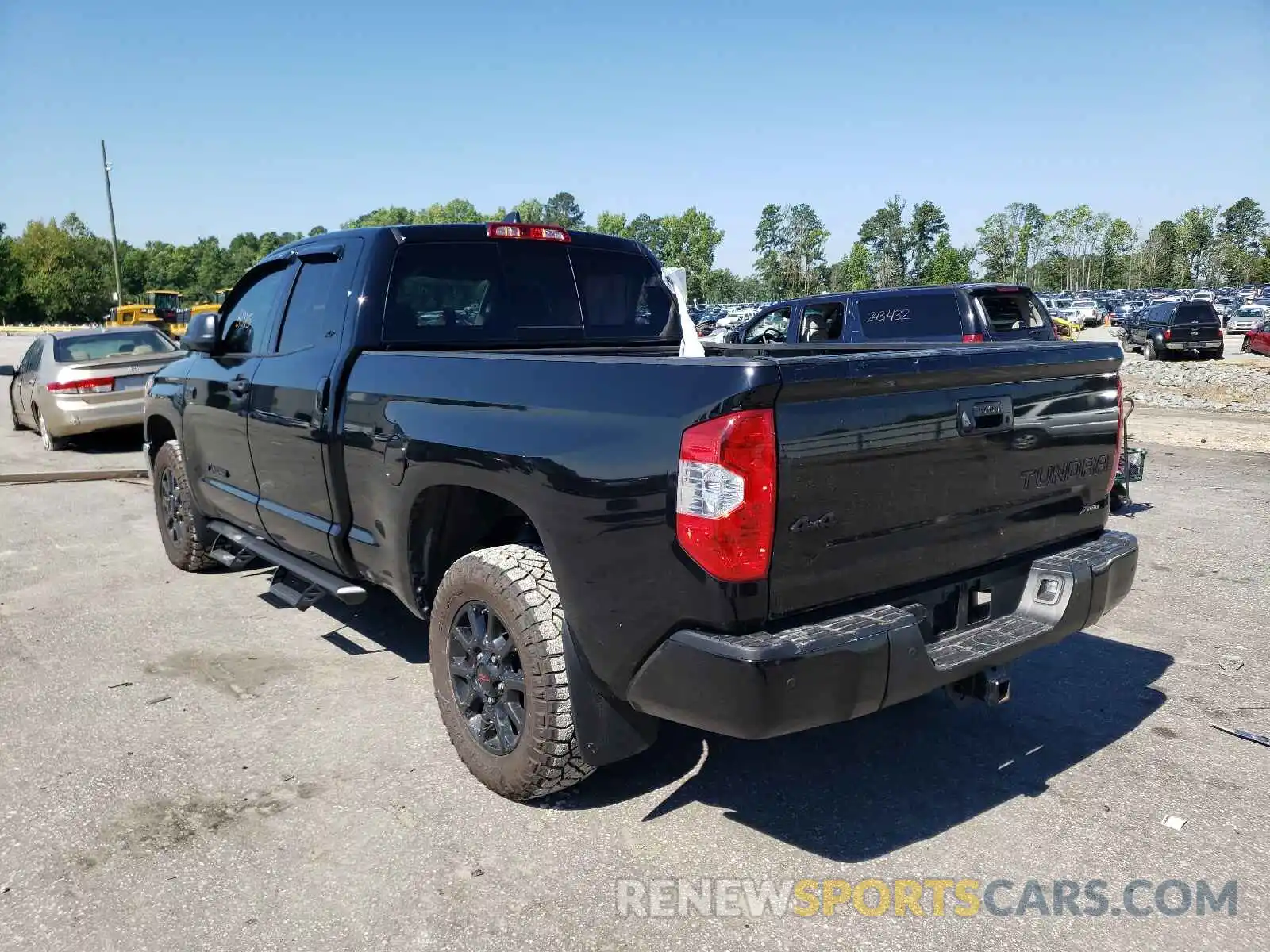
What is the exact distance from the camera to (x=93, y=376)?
11.5 meters

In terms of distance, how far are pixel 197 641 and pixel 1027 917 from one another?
4.26 metres

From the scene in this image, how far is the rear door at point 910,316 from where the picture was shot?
1163 cm

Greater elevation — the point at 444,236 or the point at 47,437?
the point at 444,236

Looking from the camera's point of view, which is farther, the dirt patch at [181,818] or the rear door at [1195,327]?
the rear door at [1195,327]

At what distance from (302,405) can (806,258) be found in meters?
109

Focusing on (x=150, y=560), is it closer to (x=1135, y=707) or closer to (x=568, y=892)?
(x=568, y=892)

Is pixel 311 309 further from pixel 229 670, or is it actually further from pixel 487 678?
pixel 487 678

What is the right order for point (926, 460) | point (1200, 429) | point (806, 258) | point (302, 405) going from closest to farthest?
point (926, 460) < point (302, 405) < point (1200, 429) < point (806, 258)

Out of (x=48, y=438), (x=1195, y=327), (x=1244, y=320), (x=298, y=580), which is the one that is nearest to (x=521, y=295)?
(x=298, y=580)

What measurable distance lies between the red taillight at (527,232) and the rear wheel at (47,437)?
33.0 ft

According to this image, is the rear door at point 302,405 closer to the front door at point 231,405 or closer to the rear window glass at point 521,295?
the front door at point 231,405

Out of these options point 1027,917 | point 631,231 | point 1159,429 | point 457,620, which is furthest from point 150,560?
point 631,231

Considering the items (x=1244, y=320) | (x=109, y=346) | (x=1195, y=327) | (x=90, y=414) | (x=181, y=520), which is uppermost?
(x=109, y=346)

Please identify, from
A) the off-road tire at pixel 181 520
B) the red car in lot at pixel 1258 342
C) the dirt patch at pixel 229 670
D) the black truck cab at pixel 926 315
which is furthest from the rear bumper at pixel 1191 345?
the dirt patch at pixel 229 670
